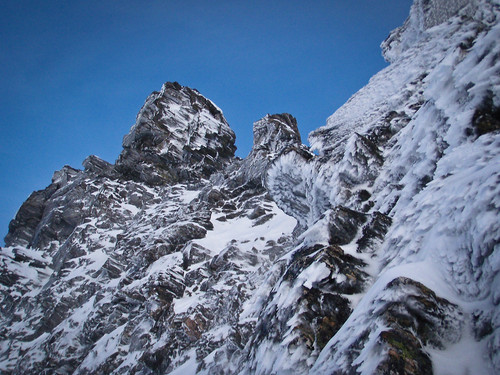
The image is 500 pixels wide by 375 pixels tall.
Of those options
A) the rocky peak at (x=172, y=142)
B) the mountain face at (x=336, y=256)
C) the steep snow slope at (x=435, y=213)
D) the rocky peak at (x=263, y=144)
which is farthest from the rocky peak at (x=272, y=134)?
the steep snow slope at (x=435, y=213)

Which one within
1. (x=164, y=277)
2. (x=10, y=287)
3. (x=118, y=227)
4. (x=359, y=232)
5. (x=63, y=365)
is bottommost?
(x=63, y=365)

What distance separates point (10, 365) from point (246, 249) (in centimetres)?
4401

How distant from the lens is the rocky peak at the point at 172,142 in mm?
81125

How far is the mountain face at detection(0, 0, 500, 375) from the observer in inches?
224

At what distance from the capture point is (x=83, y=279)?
53.2 metres

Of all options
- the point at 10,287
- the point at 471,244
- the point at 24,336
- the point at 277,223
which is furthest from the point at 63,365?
the point at 471,244

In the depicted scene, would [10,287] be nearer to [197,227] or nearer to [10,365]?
[10,365]

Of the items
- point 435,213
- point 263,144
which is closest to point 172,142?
point 263,144

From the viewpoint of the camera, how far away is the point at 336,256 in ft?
29.3

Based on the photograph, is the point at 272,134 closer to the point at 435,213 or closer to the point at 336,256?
the point at 336,256

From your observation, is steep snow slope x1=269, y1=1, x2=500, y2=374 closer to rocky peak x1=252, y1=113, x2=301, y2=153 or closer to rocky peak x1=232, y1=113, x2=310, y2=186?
rocky peak x1=252, y1=113, x2=301, y2=153

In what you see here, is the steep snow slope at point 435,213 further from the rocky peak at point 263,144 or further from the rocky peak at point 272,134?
the rocky peak at point 263,144

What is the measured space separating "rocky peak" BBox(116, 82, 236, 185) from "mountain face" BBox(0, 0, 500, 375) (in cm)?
1999

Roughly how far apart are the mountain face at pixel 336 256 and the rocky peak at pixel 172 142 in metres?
20.0
